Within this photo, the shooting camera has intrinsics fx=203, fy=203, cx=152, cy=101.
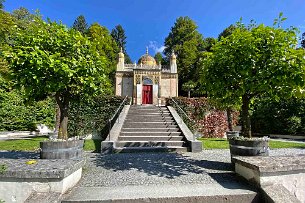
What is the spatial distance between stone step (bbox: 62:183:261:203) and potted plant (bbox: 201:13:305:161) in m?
1.37

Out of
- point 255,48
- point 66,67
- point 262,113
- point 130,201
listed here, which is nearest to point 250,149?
point 255,48

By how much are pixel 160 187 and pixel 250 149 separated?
7.79 ft

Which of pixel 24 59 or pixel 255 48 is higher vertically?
pixel 255 48

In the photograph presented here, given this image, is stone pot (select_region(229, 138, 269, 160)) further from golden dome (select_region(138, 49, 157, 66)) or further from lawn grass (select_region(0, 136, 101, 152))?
golden dome (select_region(138, 49, 157, 66))

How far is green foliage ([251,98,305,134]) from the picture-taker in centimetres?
1566

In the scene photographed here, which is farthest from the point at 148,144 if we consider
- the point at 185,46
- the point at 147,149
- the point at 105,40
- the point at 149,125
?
the point at 105,40

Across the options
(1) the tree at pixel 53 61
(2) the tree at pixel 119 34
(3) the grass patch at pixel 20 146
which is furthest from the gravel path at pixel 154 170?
(2) the tree at pixel 119 34

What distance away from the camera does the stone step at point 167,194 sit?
347 cm

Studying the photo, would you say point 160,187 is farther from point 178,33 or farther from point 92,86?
point 178,33

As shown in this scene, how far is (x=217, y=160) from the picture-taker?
6297 millimetres

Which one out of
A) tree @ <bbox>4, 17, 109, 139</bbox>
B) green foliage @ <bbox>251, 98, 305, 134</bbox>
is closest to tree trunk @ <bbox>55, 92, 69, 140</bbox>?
tree @ <bbox>4, 17, 109, 139</bbox>

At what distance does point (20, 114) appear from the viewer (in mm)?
15359

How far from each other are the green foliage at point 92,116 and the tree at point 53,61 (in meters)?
7.47

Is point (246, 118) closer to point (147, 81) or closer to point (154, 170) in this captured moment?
point (154, 170)
